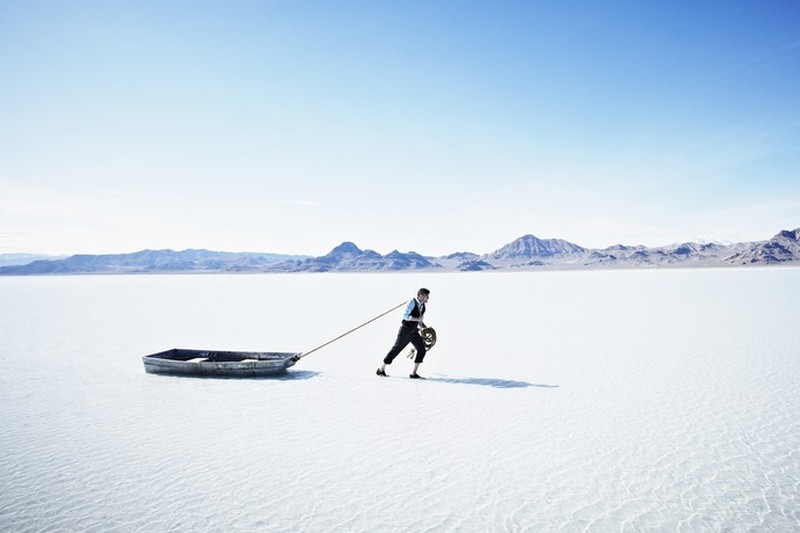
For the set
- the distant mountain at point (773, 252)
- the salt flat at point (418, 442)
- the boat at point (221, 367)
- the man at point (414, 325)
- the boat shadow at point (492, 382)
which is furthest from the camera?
the distant mountain at point (773, 252)

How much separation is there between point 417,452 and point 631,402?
163 inches

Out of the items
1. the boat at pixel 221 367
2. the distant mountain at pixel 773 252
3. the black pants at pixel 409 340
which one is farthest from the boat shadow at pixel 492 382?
the distant mountain at pixel 773 252

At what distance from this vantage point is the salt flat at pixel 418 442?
13.7ft

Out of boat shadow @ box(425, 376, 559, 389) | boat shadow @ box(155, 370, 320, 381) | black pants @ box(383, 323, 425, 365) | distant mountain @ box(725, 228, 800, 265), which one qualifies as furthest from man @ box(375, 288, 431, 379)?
distant mountain @ box(725, 228, 800, 265)

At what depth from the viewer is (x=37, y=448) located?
18.5 feet

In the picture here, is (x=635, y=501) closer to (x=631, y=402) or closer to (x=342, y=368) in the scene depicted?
(x=631, y=402)

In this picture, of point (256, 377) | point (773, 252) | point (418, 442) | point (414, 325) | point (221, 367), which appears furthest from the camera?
point (773, 252)

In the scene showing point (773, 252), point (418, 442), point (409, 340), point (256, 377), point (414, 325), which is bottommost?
point (418, 442)

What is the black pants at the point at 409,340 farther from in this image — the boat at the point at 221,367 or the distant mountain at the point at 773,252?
the distant mountain at the point at 773,252

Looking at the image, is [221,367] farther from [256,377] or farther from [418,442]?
[418,442]

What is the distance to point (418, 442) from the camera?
5.78m

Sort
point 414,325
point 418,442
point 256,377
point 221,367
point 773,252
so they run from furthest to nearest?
point 773,252 < point 256,377 < point 221,367 < point 414,325 < point 418,442

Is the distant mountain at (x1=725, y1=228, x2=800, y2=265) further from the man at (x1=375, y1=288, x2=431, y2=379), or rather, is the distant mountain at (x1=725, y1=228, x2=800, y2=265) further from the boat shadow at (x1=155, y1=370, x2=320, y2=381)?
the boat shadow at (x1=155, y1=370, x2=320, y2=381)

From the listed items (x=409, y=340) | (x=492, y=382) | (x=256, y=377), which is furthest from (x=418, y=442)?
(x=256, y=377)
